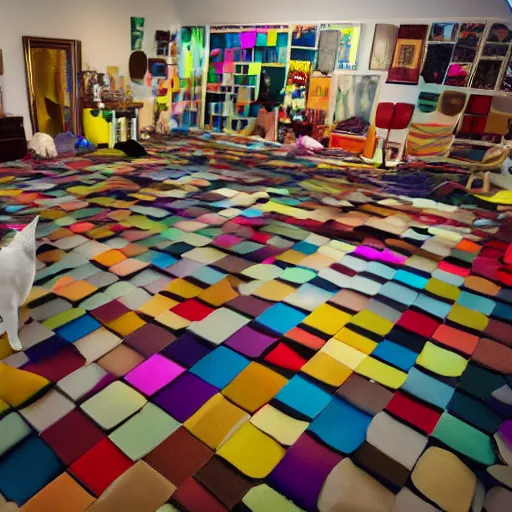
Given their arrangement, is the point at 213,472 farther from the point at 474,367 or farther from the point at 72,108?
the point at 72,108

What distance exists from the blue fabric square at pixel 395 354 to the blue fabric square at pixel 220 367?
0.52 m

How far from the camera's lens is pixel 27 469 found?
3.90 ft

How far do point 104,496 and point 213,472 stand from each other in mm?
280

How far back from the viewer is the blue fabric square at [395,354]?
1.67 meters

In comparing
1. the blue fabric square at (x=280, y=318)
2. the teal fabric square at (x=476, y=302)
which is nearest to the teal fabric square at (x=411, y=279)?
the teal fabric square at (x=476, y=302)

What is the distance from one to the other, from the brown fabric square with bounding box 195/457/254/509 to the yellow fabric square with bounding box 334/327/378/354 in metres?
0.73

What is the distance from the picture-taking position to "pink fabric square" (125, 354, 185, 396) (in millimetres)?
1492

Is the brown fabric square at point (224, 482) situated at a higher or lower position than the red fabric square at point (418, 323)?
lower

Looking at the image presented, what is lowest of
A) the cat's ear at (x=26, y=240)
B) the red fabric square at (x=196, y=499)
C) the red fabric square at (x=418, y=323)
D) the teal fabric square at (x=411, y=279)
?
the red fabric square at (x=196, y=499)

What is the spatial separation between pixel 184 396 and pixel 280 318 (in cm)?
58

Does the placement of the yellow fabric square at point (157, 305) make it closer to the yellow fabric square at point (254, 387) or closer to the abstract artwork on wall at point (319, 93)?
the yellow fabric square at point (254, 387)

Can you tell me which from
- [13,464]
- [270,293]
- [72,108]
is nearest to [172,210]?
[270,293]

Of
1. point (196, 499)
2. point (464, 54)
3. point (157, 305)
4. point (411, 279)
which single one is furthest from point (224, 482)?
point (464, 54)

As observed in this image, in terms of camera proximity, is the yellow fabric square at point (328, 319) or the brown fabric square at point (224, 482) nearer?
the brown fabric square at point (224, 482)
